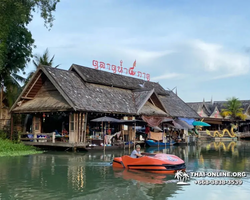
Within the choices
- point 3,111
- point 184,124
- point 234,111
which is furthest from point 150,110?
point 234,111

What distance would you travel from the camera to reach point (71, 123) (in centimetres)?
2045

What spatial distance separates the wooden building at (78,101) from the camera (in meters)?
20.4

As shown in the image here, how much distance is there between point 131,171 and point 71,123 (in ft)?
29.7

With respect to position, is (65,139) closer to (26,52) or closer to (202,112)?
(26,52)

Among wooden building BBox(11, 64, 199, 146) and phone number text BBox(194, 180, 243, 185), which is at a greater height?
wooden building BBox(11, 64, 199, 146)

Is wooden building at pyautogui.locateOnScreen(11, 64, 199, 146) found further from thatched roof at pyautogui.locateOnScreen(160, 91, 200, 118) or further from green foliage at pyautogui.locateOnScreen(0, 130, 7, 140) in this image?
green foliage at pyautogui.locateOnScreen(0, 130, 7, 140)

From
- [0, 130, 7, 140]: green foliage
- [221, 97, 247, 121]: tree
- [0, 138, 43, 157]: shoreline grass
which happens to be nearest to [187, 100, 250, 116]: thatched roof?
[221, 97, 247, 121]: tree

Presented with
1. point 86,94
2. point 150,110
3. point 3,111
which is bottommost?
point 150,110

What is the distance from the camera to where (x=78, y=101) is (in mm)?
20219

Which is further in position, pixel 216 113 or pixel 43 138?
pixel 216 113

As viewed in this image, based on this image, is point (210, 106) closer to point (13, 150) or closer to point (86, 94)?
point (86, 94)

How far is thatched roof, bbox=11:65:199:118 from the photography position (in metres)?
20.7

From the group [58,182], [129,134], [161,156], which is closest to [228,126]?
[129,134]

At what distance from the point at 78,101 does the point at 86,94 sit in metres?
1.84
